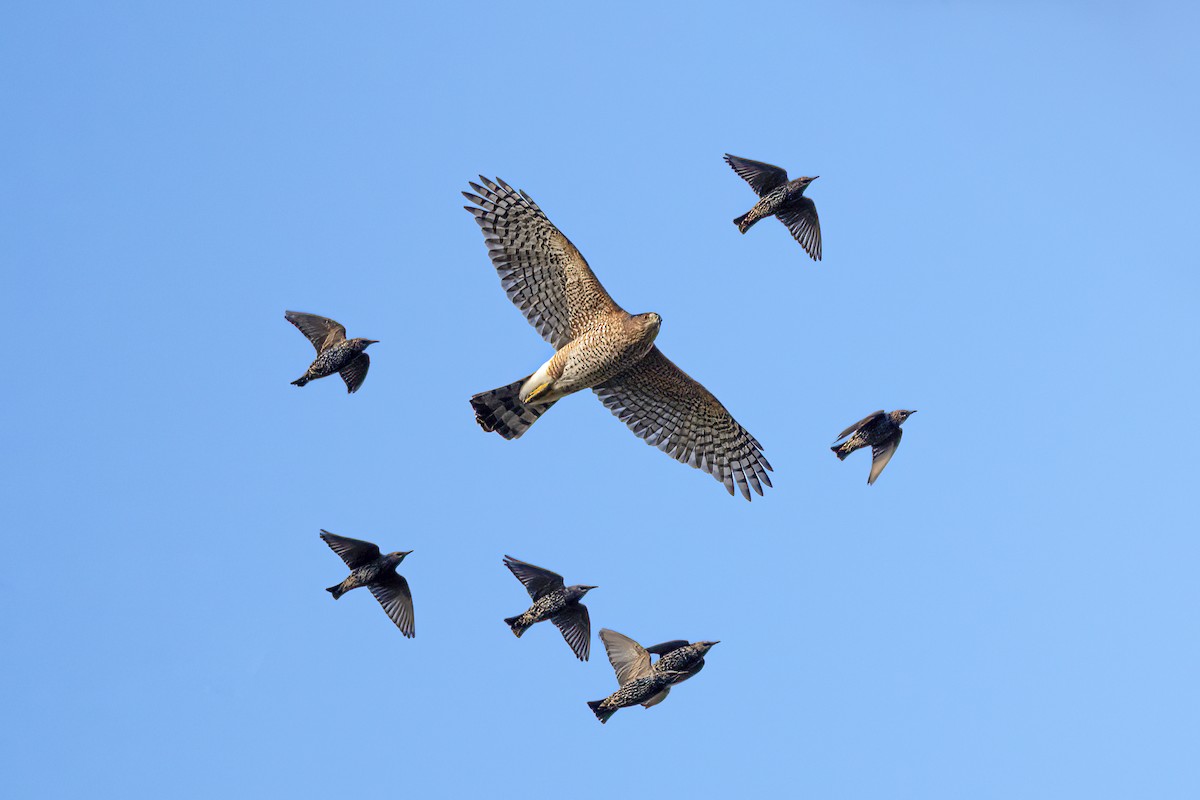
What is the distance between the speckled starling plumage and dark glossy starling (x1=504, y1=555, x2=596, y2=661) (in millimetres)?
1758

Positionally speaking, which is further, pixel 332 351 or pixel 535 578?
pixel 332 351

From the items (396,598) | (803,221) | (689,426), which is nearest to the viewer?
(396,598)

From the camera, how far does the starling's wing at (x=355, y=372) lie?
1953cm

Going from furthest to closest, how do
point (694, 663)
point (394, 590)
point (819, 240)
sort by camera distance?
point (819, 240) < point (394, 590) < point (694, 663)

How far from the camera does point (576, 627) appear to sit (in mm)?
18922

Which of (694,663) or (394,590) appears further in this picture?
(394,590)

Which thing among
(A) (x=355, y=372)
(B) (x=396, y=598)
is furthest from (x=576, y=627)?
(A) (x=355, y=372)

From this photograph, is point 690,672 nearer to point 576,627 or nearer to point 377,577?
point 576,627

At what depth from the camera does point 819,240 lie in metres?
21.0

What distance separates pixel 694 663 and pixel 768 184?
247 inches

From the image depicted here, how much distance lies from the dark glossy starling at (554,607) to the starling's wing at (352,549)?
1615 mm

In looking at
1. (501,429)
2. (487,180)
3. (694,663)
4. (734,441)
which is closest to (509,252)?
(487,180)

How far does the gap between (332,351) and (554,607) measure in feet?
13.4

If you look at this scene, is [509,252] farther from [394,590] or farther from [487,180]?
[394,590]
